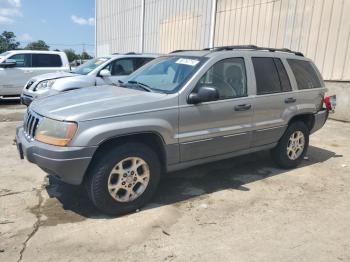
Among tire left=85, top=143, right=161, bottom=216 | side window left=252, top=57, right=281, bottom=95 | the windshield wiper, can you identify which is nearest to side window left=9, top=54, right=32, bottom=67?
the windshield wiper

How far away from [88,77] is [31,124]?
16.5 ft

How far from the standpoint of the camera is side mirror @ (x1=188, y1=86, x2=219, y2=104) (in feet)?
13.6

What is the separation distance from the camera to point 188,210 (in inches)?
164

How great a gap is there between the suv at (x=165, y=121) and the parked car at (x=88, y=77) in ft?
13.1

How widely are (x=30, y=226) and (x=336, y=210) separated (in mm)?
3393

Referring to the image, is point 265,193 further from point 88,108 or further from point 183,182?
point 88,108

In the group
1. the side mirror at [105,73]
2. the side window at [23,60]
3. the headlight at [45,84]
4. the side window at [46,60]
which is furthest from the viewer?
the side window at [46,60]

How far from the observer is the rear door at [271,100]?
5027 millimetres

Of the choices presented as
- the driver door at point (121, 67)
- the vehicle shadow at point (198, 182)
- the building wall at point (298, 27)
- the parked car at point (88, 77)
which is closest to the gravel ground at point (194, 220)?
the vehicle shadow at point (198, 182)

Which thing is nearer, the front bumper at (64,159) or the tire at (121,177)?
the front bumper at (64,159)

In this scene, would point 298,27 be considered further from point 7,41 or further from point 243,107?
point 7,41

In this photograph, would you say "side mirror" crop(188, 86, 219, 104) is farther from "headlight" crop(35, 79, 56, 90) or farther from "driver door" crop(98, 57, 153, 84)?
"headlight" crop(35, 79, 56, 90)

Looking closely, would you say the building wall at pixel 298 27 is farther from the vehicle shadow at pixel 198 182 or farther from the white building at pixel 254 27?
the vehicle shadow at pixel 198 182

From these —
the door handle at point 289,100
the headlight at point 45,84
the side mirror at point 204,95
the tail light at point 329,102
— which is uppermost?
the side mirror at point 204,95
